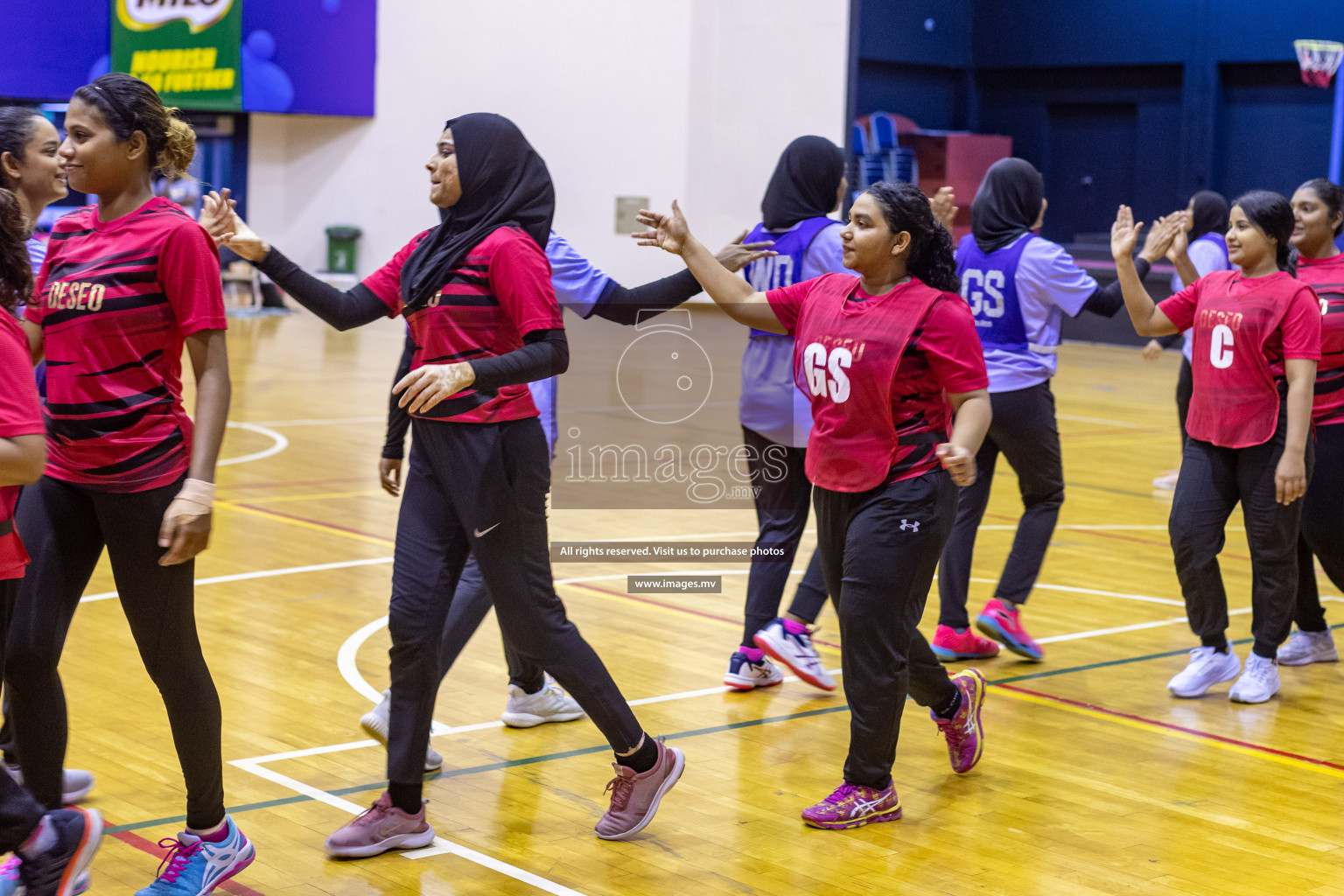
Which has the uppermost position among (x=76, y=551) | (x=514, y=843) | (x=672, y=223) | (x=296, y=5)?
(x=296, y=5)

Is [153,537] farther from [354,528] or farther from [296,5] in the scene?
[296,5]

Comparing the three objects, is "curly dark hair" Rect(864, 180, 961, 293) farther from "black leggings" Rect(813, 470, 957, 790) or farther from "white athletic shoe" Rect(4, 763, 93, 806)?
"white athletic shoe" Rect(4, 763, 93, 806)

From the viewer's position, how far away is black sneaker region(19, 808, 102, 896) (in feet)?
10.0

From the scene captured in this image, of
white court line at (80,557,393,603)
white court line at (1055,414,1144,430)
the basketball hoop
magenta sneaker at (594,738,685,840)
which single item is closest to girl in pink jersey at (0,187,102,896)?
magenta sneaker at (594,738,685,840)

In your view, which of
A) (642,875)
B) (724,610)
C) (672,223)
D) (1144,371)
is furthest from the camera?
(1144,371)

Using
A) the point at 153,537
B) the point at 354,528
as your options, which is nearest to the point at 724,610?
the point at 354,528

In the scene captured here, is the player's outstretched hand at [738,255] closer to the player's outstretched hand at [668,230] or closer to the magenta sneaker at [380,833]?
the player's outstretched hand at [668,230]

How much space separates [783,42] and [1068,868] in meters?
20.5

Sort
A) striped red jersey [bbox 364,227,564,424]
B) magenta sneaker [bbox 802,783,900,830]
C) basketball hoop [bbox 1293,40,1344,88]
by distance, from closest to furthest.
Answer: striped red jersey [bbox 364,227,564,424] → magenta sneaker [bbox 802,783,900,830] → basketball hoop [bbox 1293,40,1344,88]

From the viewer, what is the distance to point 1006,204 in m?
5.77

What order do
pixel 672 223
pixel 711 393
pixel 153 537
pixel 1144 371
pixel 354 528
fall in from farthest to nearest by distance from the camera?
1. pixel 1144 371
2. pixel 711 393
3. pixel 354 528
4. pixel 672 223
5. pixel 153 537

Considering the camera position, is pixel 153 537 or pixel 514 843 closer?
pixel 153 537

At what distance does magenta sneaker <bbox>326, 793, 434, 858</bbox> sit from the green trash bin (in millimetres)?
23223

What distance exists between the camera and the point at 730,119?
76.2 ft
